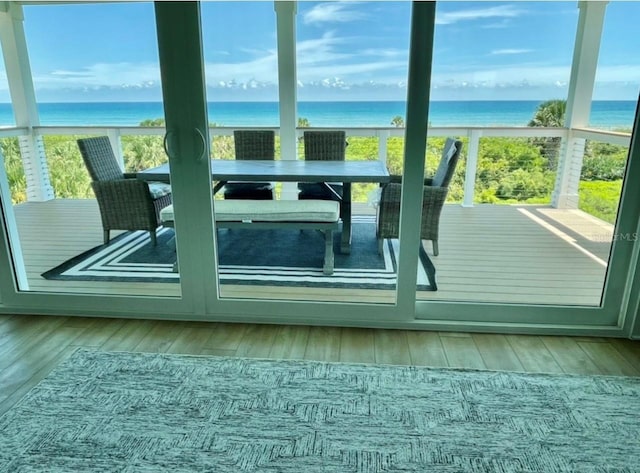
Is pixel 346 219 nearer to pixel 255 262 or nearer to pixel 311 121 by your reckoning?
pixel 255 262

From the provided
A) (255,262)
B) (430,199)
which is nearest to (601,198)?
(430,199)

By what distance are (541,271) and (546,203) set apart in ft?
1.68

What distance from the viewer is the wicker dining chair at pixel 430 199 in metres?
2.42

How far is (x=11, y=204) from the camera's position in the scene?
258cm

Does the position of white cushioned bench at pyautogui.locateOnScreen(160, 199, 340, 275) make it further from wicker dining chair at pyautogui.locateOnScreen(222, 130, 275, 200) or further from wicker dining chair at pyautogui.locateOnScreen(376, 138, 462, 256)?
wicker dining chair at pyautogui.locateOnScreen(376, 138, 462, 256)

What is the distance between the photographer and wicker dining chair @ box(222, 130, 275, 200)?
3.17 m

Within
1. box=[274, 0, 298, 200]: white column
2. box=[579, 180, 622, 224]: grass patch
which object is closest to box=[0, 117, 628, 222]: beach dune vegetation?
box=[579, 180, 622, 224]: grass patch

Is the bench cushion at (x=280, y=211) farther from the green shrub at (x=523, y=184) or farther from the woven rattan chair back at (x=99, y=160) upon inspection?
the green shrub at (x=523, y=184)

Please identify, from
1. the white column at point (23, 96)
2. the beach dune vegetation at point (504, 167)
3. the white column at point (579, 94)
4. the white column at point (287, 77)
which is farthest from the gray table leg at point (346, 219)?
the white column at point (23, 96)

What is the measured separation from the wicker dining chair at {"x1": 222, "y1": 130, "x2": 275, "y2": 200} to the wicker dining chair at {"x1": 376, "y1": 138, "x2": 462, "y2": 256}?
3.27ft

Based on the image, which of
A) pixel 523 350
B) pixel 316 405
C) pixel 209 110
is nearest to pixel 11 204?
pixel 209 110

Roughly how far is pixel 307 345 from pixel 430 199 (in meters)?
1.10

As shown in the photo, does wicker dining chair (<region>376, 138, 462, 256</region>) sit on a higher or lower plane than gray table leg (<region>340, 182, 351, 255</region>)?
higher

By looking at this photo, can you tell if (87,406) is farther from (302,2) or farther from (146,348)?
(302,2)
